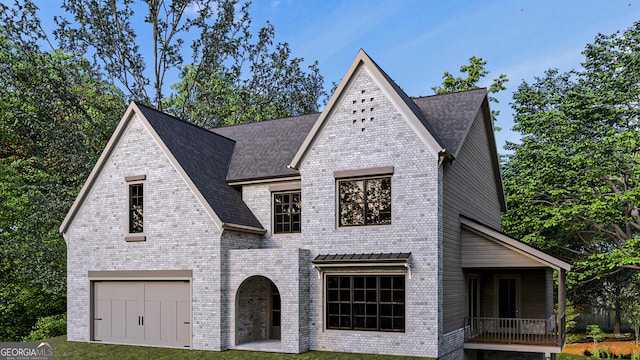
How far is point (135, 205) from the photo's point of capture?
64.4 feet

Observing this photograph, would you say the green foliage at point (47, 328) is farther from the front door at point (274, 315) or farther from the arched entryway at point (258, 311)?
the front door at point (274, 315)

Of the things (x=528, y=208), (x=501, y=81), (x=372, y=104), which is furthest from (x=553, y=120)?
(x=372, y=104)

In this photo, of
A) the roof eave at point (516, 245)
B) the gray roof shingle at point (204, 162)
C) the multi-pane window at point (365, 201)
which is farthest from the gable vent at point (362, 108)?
the gray roof shingle at point (204, 162)

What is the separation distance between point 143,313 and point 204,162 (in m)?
5.77

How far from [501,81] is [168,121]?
23.5 metres

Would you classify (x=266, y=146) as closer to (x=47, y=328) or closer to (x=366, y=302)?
(x=366, y=302)

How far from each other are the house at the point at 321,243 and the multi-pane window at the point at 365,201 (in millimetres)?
45

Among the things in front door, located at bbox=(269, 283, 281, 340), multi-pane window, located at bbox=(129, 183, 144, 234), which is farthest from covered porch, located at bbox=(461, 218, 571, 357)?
multi-pane window, located at bbox=(129, 183, 144, 234)

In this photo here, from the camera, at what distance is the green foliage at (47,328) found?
2770 cm

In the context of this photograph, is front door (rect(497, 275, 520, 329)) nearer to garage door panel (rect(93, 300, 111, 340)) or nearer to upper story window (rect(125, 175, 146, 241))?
upper story window (rect(125, 175, 146, 241))

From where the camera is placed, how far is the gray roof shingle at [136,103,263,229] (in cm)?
1862

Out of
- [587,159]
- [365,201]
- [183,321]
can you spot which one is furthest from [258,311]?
[587,159]

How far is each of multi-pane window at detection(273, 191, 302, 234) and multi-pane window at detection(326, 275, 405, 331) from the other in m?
2.83

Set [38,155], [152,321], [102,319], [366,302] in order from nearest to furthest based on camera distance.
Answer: [366,302]
[152,321]
[102,319]
[38,155]
